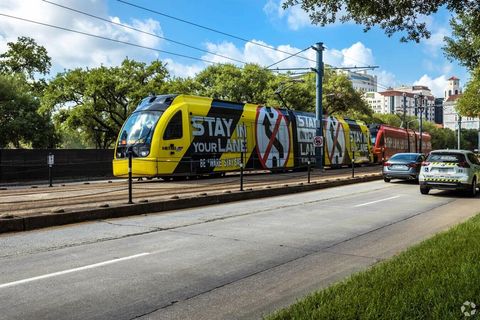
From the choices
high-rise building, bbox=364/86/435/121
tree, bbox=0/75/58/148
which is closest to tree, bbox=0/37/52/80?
tree, bbox=0/75/58/148

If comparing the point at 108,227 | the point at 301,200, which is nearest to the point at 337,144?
the point at 301,200

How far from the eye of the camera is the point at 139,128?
783 inches

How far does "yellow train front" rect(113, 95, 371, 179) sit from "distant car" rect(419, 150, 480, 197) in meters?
6.06

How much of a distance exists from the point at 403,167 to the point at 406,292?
19.2 metres

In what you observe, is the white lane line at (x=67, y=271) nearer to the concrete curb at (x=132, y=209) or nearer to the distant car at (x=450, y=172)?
the concrete curb at (x=132, y=209)

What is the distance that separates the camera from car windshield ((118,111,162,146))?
19.5 meters

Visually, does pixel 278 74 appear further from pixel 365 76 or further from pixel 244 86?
pixel 365 76

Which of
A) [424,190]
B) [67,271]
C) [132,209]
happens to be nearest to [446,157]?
[424,190]

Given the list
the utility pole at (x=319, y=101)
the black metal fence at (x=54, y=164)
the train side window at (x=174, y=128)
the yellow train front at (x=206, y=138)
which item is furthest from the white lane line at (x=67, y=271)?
the utility pole at (x=319, y=101)

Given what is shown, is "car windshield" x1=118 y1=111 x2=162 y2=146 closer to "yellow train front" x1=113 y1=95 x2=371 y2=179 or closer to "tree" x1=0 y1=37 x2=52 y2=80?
"yellow train front" x1=113 y1=95 x2=371 y2=179

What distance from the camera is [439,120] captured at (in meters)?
161

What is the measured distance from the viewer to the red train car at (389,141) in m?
42.5

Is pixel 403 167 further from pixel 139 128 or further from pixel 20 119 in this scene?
pixel 20 119

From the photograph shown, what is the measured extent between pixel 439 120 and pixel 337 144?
138m
